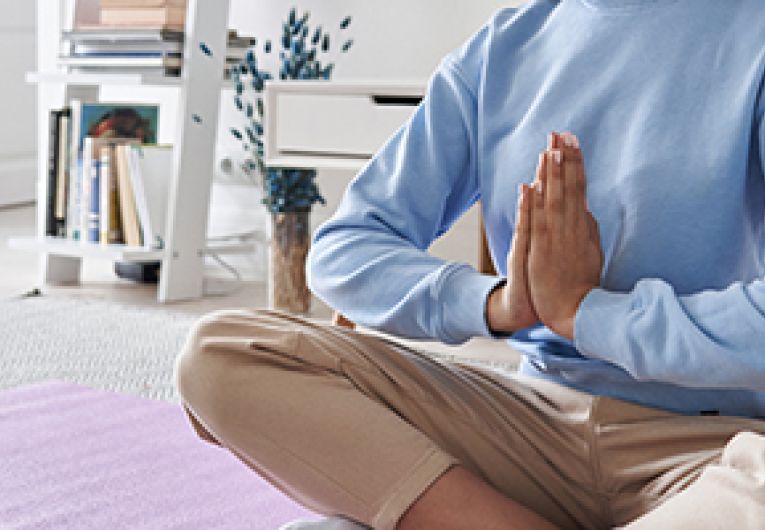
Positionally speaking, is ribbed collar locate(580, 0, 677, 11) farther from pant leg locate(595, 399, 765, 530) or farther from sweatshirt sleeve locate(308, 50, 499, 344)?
pant leg locate(595, 399, 765, 530)

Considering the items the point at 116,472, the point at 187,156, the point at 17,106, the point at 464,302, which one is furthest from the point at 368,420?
the point at 17,106

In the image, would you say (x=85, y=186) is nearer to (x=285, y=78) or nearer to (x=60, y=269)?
(x=60, y=269)

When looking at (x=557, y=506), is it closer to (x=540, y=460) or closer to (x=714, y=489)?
(x=540, y=460)

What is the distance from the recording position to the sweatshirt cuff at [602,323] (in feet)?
3.30

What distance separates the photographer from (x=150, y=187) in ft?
9.35

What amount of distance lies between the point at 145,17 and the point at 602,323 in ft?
6.74

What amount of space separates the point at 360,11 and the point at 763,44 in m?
1.98

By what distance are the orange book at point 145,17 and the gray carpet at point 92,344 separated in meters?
0.68

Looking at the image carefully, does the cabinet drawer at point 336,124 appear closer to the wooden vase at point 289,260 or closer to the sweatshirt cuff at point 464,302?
the wooden vase at point 289,260

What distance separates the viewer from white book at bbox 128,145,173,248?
2838 millimetres

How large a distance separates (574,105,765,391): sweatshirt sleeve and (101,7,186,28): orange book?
1984 millimetres

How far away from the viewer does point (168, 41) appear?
2.77 meters

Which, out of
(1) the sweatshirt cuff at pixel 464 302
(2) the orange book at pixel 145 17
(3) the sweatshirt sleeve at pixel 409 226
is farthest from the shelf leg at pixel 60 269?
(1) the sweatshirt cuff at pixel 464 302

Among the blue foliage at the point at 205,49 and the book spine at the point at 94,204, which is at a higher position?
the blue foliage at the point at 205,49
